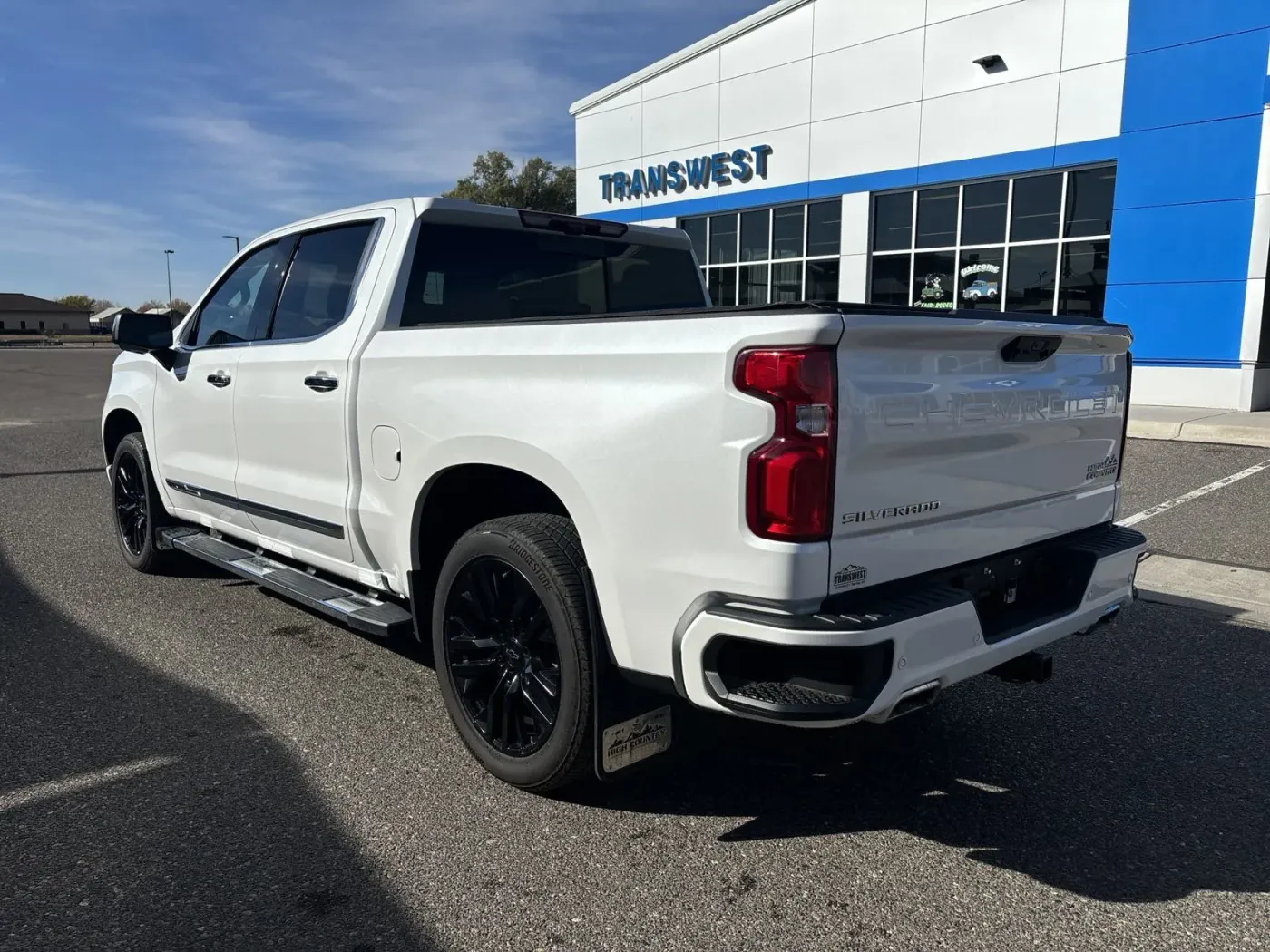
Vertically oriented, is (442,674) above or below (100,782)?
above

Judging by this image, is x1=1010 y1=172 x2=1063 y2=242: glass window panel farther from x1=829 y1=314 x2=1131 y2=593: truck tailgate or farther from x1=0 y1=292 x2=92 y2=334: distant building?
x1=0 y1=292 x2=92 y2=334: distant building

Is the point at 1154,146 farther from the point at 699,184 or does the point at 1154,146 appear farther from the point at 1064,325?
the point at 1064,325

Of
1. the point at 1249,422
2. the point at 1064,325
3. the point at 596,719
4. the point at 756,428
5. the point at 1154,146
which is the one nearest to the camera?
the point at 756,428

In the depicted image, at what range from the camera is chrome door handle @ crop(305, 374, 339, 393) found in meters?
3.78

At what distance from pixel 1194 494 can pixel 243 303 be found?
791cm

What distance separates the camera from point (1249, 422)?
12367mm

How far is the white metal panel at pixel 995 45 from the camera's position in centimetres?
1526

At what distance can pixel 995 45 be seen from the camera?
15789 millimetres

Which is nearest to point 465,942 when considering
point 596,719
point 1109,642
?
point 596,719

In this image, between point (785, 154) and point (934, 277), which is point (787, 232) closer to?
point (785, 154)

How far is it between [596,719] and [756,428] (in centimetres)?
105

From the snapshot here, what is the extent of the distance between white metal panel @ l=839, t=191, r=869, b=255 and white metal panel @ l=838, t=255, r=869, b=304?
14cm

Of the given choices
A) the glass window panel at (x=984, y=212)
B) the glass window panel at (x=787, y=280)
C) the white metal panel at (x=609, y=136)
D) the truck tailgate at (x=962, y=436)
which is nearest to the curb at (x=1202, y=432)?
the glass window panel at (x=984, y=212)

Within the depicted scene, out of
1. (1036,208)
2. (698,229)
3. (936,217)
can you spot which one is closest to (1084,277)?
(1036,208)
